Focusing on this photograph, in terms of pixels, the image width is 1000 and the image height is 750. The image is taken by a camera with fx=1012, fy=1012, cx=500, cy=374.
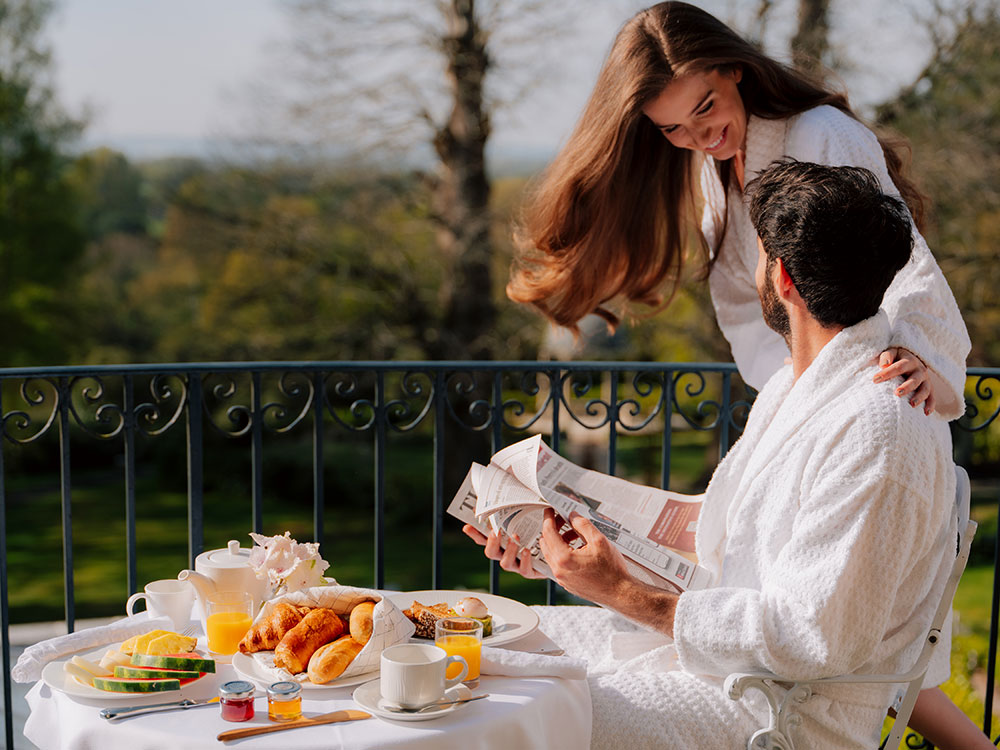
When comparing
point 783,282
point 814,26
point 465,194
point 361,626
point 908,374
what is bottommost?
point 361,626

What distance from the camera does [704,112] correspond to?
2.17 meters

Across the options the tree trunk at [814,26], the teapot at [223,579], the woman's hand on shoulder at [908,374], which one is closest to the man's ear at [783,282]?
the woman's hand on shoulder at [908,374]

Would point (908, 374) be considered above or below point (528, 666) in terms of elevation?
above

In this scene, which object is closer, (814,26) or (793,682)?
(793,682)

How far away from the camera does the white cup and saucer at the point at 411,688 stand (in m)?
1.23

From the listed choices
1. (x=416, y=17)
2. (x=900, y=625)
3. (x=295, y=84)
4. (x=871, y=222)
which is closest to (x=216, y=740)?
(x=900, y=625)

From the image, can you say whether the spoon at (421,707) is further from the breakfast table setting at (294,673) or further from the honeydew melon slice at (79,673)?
the honeydew melon slice at (79,673)

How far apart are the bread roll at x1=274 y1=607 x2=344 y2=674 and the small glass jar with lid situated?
108 mm

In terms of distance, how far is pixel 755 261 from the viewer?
241 cm

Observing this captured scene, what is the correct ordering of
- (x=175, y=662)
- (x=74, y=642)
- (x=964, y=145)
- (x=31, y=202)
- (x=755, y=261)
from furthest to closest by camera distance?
1. (x=31, y=202)
2. (x=964, y=145)
3. (x=755, y=261)
4. (x=74, y=642)
5. (x=175, y=662)

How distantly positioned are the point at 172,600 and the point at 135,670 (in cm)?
21

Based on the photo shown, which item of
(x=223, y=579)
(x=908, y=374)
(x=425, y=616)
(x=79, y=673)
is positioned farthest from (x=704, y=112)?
(x=79, y=673)

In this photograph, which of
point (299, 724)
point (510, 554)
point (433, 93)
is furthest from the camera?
point (433, 93)

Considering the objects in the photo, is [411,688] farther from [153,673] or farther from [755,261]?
[755,261]
